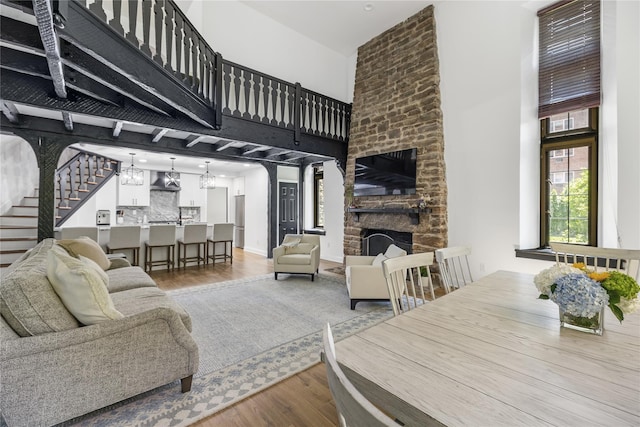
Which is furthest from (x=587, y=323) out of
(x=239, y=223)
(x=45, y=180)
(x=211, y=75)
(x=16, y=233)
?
(x=239, y=223)

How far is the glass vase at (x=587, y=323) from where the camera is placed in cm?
113

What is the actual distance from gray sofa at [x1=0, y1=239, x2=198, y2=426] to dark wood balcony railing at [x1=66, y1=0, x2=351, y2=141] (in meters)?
2.00

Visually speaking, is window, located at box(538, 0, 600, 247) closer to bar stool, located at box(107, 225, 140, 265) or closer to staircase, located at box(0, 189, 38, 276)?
bar stool, located at box(107, 225, 140, 265)

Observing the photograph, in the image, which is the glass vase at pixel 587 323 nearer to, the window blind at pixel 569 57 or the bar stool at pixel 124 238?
the window blind at pixel 569 57

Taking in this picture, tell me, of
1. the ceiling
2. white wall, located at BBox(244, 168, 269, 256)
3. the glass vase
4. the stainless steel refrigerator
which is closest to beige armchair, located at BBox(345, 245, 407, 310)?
the glass vase


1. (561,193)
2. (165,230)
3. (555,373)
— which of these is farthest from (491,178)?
(165,230)

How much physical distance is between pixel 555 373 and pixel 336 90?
6.47 m

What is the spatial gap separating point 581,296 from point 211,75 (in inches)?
168

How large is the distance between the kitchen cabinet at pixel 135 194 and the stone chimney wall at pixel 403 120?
5.97 metres

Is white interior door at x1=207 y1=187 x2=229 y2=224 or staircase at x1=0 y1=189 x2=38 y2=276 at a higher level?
white interior door at x1=207 y1=187 x2=229 y2=224

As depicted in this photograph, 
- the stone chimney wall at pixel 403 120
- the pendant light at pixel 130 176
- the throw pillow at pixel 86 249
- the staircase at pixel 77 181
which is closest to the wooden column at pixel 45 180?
the throw pillow at pixel 86 249

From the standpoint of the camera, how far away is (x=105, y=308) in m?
1.69

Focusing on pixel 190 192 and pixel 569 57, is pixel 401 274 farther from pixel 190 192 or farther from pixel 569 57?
pixel 190 192

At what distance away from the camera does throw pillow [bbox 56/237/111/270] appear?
10.6 ft
